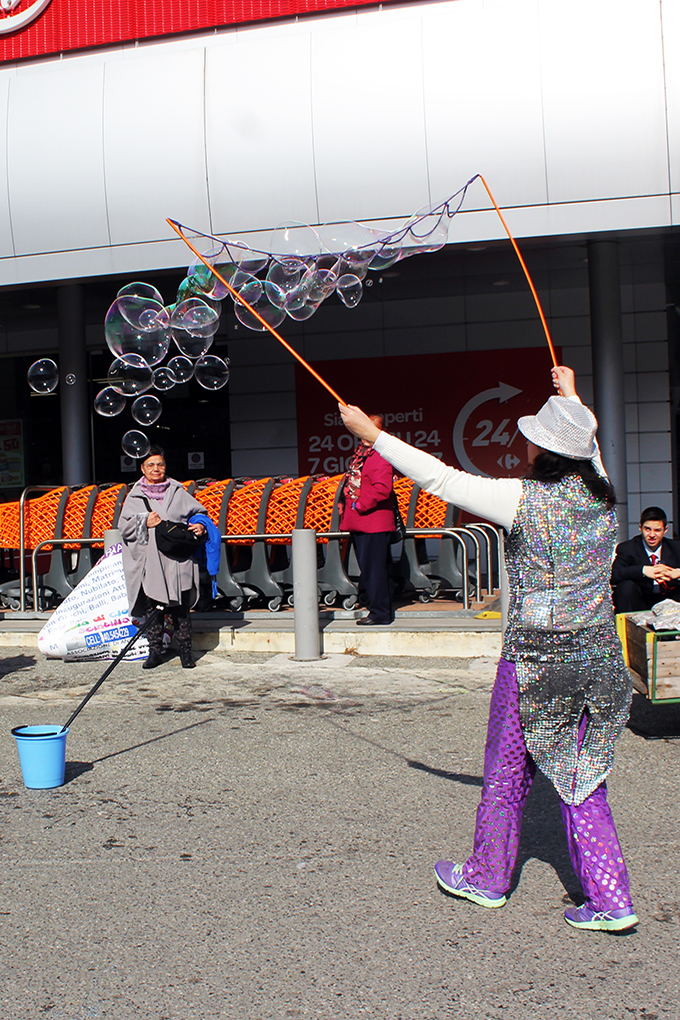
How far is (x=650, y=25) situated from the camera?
10406 mm

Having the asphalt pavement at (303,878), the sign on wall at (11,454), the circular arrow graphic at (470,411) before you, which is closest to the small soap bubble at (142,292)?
Result: the asphalt pavement at (303,878)

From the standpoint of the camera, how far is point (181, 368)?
9125 millimetres

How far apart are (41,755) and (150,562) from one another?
309cm

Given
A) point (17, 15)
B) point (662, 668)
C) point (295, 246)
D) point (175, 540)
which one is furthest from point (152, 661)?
point (17, 15)

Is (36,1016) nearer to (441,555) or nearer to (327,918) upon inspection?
(327,918)

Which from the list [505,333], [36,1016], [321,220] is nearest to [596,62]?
[321,220]

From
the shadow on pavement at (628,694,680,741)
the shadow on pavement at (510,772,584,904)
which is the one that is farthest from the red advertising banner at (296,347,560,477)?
the shadow on pavement at (510,772,584,904)

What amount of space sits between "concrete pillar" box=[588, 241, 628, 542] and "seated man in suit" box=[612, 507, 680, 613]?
399 centimetres

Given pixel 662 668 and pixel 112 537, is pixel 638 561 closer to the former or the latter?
pixel 662 668

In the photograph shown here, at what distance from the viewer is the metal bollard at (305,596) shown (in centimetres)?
815

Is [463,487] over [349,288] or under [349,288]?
under

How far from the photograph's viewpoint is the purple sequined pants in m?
3.25

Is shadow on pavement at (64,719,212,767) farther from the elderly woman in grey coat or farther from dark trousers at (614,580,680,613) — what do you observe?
dark trousers at (614,580,680,613)

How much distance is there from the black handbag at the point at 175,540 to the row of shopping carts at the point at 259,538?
1.84 meters
